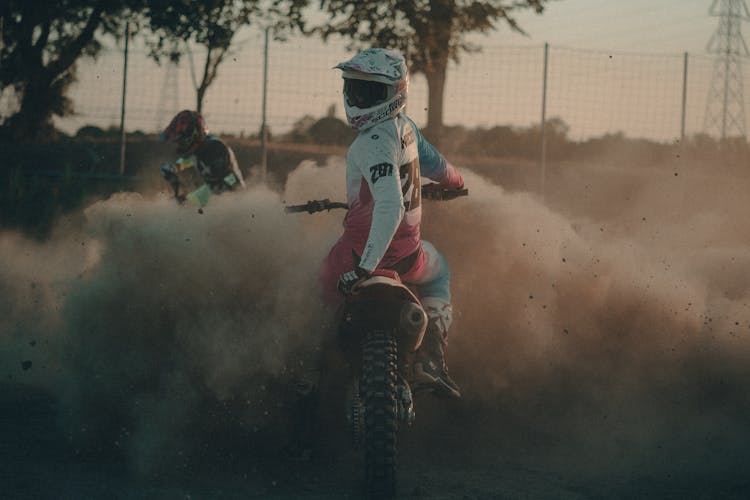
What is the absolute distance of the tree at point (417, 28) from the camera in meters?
14.7

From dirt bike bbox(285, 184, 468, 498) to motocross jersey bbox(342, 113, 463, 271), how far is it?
0.59ft

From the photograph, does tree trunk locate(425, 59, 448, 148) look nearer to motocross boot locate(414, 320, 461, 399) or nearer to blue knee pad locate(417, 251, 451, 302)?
blue knee pad locate(417, 251, 451, 302)

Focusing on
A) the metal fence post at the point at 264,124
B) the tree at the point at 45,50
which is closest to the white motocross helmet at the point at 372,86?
the metal fence post at the point at 264,124

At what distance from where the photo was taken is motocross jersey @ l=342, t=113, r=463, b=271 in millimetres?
4836

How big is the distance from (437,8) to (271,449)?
419 inches

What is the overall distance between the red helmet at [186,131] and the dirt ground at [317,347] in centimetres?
237

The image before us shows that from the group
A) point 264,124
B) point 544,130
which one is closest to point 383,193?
point 264,124

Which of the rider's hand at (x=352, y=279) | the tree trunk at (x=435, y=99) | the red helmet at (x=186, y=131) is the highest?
the tree trunk at (x=435, y=99)

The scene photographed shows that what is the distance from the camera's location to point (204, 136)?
389 inches

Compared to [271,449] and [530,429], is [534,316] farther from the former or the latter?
[271,449]

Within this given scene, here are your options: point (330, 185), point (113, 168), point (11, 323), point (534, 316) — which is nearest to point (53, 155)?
point (113, 168)

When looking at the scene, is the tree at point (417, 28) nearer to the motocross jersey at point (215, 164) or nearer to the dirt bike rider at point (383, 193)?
the motocross jersey at point (215, 164)

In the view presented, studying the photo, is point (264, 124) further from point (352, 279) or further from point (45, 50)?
point (352, 279)

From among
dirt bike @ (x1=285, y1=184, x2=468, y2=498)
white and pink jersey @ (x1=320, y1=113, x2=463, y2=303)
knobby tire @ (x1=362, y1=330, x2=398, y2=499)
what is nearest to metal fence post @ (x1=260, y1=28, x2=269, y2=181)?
white and pink jersey @ (x1=320, y1=113, x2=463, y2=303)
